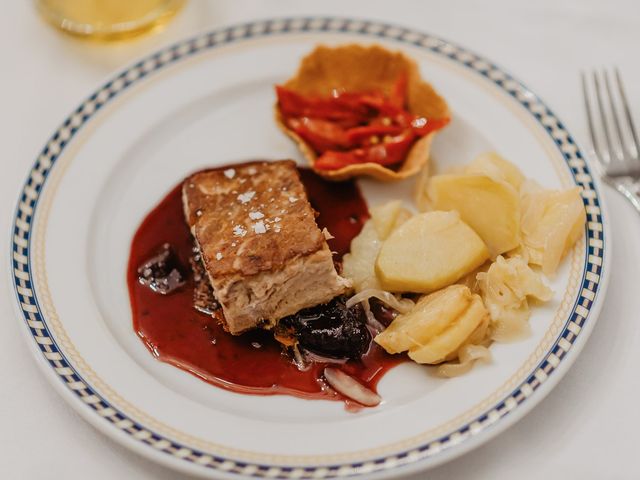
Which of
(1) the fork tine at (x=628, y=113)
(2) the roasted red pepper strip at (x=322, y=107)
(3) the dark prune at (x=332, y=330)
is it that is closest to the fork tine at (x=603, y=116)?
(1) the fork tine at (x=628, y=113)

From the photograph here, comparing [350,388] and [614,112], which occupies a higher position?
[614,112]

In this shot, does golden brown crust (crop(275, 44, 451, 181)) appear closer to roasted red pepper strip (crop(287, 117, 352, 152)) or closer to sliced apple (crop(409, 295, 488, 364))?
roasted red pepper strip (crop(287, 117, 352, 152))

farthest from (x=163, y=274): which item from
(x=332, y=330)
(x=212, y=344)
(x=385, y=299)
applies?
(x=385, y=299)

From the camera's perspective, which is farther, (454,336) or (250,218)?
(250,218)

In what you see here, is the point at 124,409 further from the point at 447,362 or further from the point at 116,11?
the point at 116,11

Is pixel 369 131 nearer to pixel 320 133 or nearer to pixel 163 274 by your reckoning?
pixel 320 133

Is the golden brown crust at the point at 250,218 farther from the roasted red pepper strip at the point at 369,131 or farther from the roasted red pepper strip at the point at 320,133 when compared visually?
the roasted red pepper strip at the point at 369,131

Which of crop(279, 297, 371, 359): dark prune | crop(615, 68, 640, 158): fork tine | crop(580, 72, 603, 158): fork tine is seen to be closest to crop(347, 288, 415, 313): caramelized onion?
crop(279, 297, 371, 359): dark prune
